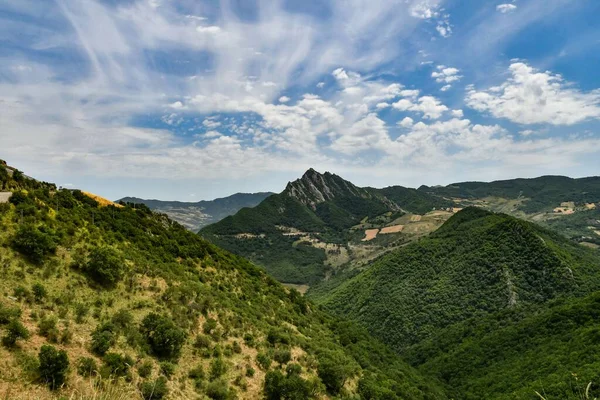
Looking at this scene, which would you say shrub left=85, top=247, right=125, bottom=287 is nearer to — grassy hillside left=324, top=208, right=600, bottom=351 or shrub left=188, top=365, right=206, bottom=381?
shrub left=188, top=365, right=206, bottom=381

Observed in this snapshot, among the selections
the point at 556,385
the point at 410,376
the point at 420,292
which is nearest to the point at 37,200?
the point at 410,376

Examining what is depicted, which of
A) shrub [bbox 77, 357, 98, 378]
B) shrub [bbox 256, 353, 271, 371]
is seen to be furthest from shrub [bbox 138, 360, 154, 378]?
shrub [bbox 256, 353, 271, 371]

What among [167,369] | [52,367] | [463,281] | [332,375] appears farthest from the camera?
[463,281]

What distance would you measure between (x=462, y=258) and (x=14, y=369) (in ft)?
468

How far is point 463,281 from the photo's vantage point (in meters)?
122

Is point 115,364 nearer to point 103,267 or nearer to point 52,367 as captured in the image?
point 52,367

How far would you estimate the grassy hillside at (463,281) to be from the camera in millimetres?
106438

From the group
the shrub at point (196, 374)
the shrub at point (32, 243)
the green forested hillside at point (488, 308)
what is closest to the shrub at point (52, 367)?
the shrub at point (196, 374)

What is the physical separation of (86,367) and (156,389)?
4.39m

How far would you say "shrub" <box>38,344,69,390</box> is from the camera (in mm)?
17719

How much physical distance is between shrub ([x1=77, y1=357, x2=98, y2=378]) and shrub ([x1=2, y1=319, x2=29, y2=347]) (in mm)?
3304

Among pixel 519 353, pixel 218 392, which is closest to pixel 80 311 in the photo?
pixel 218 392

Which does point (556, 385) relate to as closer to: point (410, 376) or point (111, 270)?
point (410, 376)

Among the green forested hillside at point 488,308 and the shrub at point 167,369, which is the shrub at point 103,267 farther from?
the green forested hillside at point 488,308
